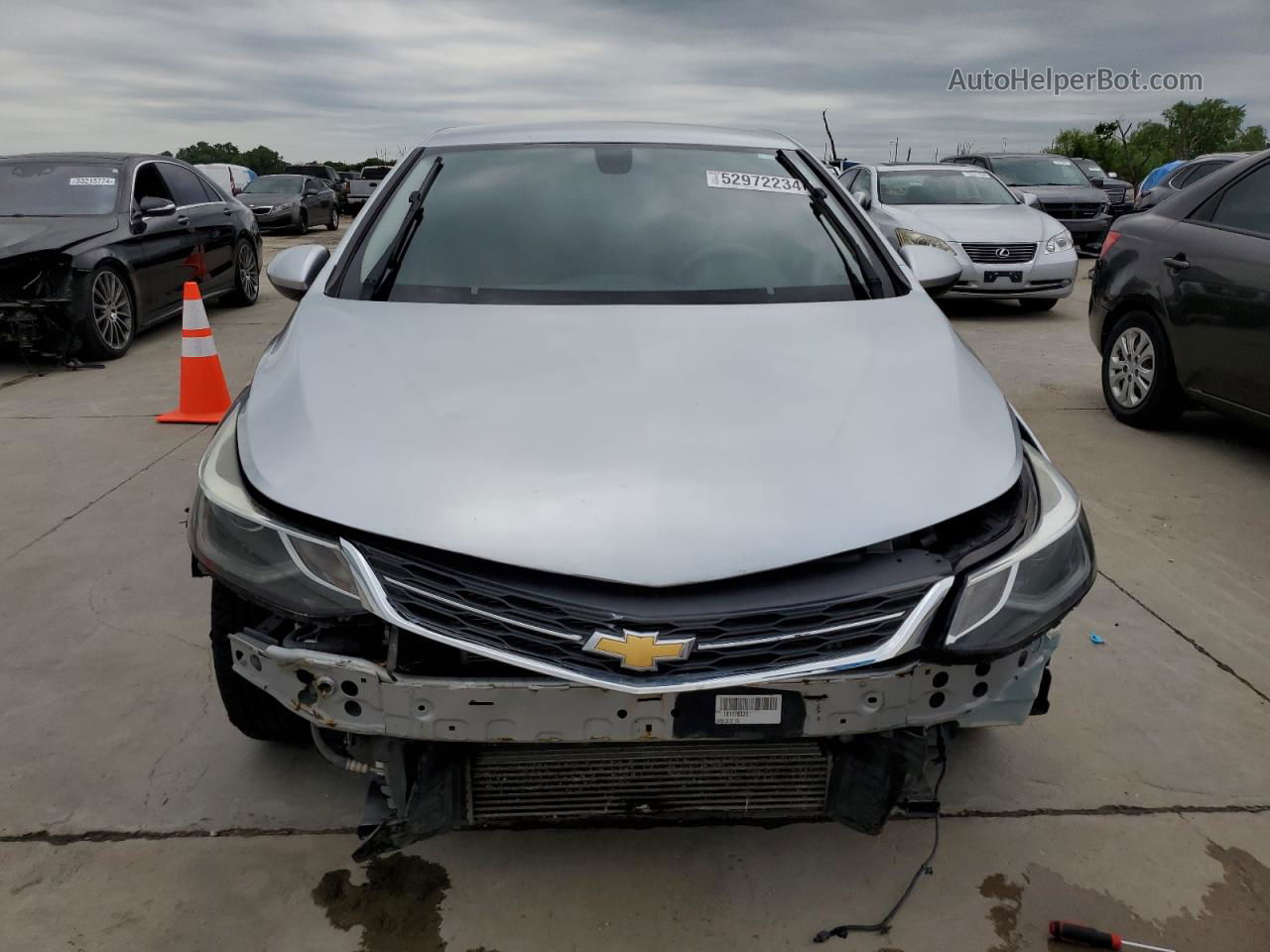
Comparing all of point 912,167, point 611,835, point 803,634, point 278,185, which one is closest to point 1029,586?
point 803,634

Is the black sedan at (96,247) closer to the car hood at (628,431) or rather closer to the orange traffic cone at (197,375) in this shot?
the orange traffic cone at (197,375)

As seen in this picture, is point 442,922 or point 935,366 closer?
point 442,922

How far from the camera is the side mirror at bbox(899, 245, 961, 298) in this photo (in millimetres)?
3252

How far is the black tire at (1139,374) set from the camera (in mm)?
5430

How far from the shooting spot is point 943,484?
1936 mm

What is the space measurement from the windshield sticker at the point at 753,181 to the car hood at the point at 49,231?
5725 mm

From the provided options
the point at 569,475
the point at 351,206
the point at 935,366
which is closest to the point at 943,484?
the point at 935,366

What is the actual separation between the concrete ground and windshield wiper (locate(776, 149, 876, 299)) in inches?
50.8

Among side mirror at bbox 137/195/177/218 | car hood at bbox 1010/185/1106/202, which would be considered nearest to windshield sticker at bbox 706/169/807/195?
side mirror at bbox 137/195/177/218

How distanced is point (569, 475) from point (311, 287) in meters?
1.38

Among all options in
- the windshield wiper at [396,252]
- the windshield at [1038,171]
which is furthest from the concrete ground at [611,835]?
the windshield at [1038,171]

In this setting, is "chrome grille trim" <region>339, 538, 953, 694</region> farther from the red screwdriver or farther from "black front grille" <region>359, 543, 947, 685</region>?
the red screwdriver

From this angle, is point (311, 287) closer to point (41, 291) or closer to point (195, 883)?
point (195, 883)

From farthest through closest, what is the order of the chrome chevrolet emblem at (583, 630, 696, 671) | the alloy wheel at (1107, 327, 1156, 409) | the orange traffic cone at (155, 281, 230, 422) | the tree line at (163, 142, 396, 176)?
the tree line at (163, 142, 396, 176)
the orange traffic cone at (155, 281, 230, 422)
the alloy wheel at (1107, 327, 1156, 409)
the chrome chevrolet emblem at (583, 630, 696, 671)
